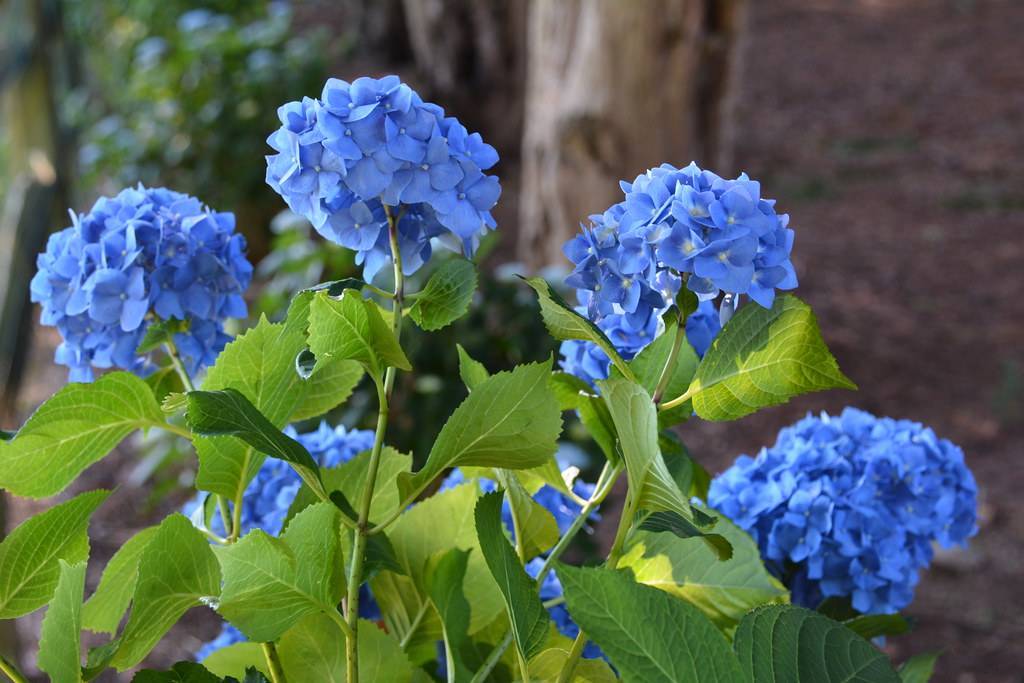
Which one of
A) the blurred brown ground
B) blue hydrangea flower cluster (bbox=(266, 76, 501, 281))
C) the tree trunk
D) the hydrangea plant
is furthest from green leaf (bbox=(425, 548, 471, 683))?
the tree trunk

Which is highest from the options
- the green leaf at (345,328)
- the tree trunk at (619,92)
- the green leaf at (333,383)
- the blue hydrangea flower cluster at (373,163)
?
the blue hydrangea flower cluster at (373,163)

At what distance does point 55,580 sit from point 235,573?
161 millimetres

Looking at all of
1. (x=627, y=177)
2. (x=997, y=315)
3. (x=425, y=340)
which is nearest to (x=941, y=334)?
(x=997, y=315)

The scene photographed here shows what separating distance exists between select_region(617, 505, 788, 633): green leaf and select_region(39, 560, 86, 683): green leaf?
388 millimetres

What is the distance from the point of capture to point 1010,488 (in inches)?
142

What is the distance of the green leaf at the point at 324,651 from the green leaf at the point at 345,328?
194 mm

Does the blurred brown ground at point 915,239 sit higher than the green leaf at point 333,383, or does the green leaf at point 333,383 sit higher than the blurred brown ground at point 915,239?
the green leaf at point 333,383

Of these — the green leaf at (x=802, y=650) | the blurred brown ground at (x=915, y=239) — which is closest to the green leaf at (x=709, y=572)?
the green leaf at (x=802, y=650)

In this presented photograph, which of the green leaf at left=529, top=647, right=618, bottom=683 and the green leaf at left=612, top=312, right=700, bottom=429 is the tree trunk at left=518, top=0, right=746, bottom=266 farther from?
the green leaf at left=529, top=647, right=618, bottom=683

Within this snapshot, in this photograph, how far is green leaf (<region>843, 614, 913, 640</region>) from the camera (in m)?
0.97

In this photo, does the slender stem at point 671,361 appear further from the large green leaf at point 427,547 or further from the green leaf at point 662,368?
the large green leaf at point 427,547

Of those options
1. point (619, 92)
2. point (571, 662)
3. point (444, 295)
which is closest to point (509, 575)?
point (571, 662)

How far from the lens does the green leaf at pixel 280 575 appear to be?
28.9 inches

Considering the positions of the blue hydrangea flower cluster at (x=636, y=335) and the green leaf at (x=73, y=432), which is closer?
the green leaf at (x=73, y=432)
